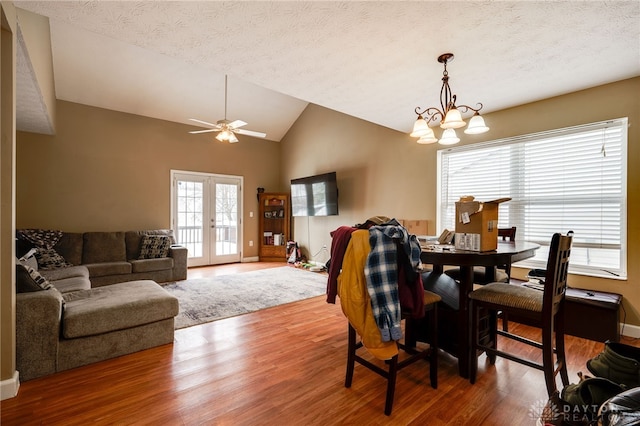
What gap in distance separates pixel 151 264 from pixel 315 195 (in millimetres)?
3202

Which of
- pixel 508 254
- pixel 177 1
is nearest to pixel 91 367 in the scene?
pixel 177 1

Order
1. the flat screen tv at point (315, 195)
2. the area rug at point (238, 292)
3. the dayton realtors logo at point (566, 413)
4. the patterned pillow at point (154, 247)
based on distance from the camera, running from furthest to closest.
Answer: the flat screen tv at point (315, 195), the patterned pillow at point (154, 247), the area rug at point (238, 292), the dayton realtors logo at point (566, 413)

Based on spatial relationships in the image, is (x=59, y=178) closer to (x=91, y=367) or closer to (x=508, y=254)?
(x=91, y=367)

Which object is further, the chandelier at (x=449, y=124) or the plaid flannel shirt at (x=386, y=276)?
the chandelier at (x=449, y=124)

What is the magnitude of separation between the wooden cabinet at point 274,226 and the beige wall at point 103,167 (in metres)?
1.32

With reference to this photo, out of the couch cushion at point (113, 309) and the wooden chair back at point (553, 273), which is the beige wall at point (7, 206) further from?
the wooden chair back at point (553, 273)

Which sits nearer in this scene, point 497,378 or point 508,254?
point 508,254

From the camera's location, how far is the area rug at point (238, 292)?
11.1 ft

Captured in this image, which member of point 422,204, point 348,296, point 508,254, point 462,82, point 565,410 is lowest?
point 565,410

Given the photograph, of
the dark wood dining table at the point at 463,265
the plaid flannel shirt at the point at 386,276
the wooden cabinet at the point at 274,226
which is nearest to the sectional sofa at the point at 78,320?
the plaid flannel shirt at the point at 386,276

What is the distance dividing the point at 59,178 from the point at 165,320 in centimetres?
398

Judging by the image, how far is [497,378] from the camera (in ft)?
6.75

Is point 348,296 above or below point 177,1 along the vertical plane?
below

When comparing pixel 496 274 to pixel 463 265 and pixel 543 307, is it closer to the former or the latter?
pixel 543 307
